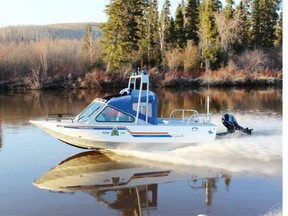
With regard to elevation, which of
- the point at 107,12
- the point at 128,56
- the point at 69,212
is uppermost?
the point at 107,12

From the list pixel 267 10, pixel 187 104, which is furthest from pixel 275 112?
pixel 267 10

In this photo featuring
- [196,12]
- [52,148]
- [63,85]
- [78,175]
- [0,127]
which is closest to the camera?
[78,175]

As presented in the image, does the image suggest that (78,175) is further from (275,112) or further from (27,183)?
(275,112)

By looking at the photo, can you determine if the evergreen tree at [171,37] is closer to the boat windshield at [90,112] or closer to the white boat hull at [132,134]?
the boat windshield at [90,112]

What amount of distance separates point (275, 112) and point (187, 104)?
316 inches

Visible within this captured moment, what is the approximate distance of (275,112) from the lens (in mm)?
26000

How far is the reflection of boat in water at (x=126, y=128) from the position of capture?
13.6 metres

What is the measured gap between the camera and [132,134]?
13.6 metres

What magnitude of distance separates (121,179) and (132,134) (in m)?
2.35

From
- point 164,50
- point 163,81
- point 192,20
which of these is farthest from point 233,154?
point 192,20

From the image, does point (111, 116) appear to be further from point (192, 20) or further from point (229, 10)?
point (229, 10)

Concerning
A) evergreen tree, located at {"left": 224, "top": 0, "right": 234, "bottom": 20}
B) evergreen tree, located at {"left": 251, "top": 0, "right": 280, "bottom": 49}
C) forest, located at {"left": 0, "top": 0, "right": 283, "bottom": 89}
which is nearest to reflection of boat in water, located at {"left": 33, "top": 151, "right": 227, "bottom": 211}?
forest, located at {"left": 0, "top": 0, "right": 283, "bottom": 89}

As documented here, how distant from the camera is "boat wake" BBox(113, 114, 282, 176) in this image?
12301mm

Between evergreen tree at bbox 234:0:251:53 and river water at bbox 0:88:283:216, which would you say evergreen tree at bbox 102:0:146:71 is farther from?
river water at bbox 0:88:283:216
